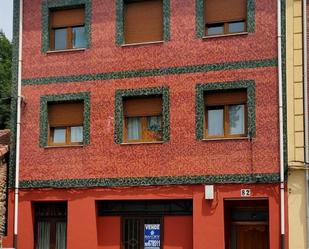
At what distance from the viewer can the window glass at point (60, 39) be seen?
2284 centimetres

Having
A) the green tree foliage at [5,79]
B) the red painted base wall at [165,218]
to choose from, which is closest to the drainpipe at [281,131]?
the red painted base wall at [165,218]

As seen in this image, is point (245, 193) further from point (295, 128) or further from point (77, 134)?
point (77, 134)

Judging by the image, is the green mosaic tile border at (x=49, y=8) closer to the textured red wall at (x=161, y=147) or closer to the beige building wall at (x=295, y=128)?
the textured red wall at (x=161, y=147)

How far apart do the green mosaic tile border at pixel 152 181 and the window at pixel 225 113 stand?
1278mm

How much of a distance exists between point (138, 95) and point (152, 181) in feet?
8.63

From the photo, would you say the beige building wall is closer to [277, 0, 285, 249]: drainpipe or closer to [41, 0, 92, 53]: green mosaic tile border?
[277, 0, 285, 249]: drainpipe

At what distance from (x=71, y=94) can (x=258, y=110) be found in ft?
19.3

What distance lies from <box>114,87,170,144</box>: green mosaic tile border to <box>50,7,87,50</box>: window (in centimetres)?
219

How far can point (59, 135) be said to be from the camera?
22484 millimetres

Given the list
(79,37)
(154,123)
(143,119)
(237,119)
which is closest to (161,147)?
(154,123)

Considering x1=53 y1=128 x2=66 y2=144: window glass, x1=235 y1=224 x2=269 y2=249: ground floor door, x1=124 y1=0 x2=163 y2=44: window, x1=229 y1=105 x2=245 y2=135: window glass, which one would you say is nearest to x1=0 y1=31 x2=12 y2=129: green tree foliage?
x1=53 y1=128 x2=66 y2=144: window glass

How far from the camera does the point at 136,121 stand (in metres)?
21.7

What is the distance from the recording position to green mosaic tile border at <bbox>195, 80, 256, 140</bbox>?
20.2 meters

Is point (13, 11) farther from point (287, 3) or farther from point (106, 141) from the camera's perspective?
point (287, 3)
